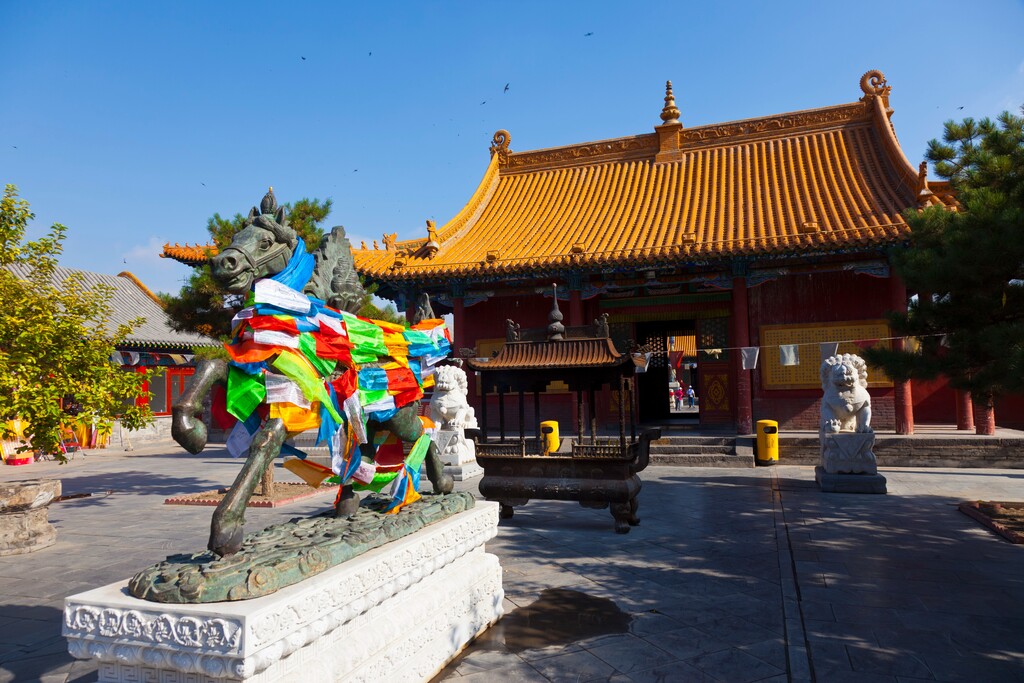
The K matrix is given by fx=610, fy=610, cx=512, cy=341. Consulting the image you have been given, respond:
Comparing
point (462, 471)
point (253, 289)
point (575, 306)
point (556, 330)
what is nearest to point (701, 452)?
point (575, 306)

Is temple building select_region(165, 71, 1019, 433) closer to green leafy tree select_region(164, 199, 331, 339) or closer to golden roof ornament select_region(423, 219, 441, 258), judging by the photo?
golden roof ornament select_region(423, 219, 441, 258)

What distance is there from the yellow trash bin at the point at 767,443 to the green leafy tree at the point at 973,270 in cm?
407

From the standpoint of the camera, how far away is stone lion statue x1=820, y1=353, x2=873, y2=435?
876 centimetres

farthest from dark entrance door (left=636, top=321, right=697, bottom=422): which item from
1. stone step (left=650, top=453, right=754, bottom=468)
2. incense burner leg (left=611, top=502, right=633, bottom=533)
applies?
incense burner leg (left=611, top=502, right=633, bottom=533)

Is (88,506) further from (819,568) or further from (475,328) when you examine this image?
(819,568)

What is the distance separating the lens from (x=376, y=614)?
2945mm

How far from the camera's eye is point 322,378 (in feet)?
9.88

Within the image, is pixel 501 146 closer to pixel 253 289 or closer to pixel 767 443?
pixel 767 443

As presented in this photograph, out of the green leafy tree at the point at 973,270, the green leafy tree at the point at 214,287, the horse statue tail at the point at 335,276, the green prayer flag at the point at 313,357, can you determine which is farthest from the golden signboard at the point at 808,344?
the green prayer flag at the point at 313,357

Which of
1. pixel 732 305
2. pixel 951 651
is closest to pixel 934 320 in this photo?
pixel 951 651

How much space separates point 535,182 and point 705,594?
14.0m

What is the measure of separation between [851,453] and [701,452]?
11.1 feet

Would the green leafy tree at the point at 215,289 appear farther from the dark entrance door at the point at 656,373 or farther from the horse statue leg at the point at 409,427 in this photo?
the dark entrance door at the point at 656,373

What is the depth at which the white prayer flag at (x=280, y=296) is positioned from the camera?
2730 millimetres
